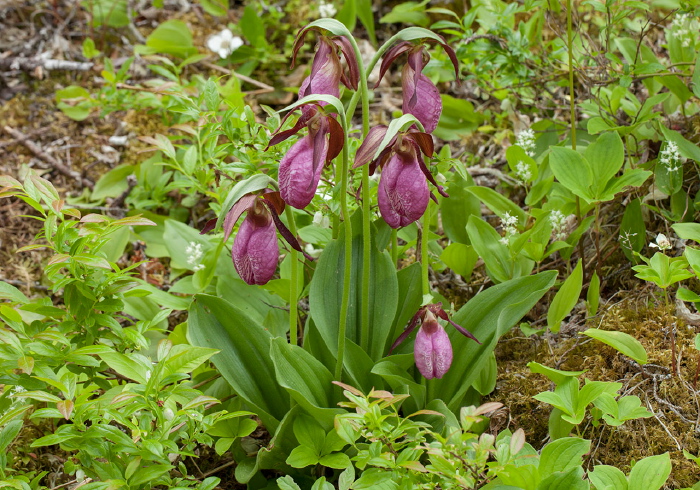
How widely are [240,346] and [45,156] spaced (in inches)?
81.3

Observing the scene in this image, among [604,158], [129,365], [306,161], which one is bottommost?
[129,365]

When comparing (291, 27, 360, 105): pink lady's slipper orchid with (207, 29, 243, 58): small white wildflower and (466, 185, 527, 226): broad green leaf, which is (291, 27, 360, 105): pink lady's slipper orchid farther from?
(207, 29, 243, 58): small white wildflower

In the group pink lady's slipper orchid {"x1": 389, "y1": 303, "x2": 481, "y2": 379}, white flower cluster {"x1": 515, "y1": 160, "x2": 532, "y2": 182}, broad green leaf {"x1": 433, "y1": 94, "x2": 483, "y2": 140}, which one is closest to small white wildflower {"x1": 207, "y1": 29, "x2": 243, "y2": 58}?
broad green leaf {"x1": 433, "y1": 94, "x2": 483, "y2": 140}

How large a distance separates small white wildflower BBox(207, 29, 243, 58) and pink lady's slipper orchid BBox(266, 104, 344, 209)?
2246mm

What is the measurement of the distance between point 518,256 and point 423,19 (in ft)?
6.03

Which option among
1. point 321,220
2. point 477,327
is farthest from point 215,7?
point 477,327

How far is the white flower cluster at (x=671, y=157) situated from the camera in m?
2.08

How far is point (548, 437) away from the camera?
1.81 metres

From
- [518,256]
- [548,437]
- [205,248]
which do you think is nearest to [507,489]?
[548,437]

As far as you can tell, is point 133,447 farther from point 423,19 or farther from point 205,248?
point 423,19

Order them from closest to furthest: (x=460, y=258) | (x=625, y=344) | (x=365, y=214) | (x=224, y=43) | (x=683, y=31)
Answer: (x=365, y=214) → (x=625, y=344) → (x=460, y=258) → (x=683, y=31) → (x=224, y=43)

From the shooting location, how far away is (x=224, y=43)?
3.45 meters

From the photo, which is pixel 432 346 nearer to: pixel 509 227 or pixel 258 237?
pixel 258 237

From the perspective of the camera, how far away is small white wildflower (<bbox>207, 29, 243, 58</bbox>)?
11.3 ft
